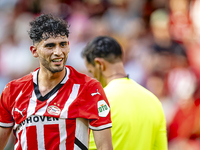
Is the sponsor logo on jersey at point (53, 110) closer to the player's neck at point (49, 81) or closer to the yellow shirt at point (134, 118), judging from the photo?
the player's neck at point (49, 81)

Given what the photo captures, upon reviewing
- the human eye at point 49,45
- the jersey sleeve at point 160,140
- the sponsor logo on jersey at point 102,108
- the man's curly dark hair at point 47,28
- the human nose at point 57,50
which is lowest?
the jersey sleeve at point 160,140

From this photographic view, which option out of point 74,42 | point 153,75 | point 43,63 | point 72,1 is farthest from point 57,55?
point 72,1

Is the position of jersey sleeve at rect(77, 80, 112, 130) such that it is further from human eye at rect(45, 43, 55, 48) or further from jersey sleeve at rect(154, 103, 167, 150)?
jersey sleeve at rect(154, 103, 167, 150)

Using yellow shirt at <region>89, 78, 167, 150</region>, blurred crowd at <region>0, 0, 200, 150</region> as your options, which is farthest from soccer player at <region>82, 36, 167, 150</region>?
blurred crowd at <region>0, 0, 200, 150</region>

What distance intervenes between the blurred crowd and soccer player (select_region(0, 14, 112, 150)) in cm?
344

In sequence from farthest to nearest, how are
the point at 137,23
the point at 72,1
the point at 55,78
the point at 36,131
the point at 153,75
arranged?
the point at 72,1 < the point at 137,23 < the point at 153,75 < the point at 55,78 < the point at 36,131

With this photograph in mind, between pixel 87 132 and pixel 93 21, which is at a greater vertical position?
pixel 93 21

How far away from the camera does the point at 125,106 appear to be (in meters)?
2.52

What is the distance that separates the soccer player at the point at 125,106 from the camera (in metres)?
2.48

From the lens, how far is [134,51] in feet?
19.6

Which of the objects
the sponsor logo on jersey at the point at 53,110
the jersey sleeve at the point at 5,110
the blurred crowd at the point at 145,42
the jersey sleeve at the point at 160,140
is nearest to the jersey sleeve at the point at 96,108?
the sponsor logo on jersey at the point at 53,110

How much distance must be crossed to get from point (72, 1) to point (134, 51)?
2.10 m

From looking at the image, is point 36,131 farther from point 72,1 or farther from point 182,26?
point 72,1

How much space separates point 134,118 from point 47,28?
1.11 meters
